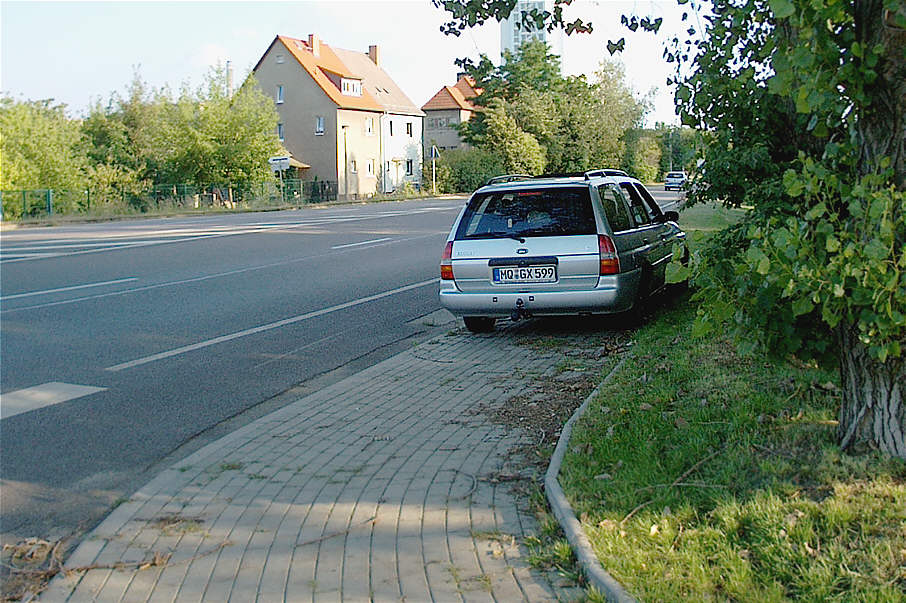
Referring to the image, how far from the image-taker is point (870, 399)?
174 inches

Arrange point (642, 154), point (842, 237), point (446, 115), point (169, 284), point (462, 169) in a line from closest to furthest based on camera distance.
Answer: point (842, 237) → point (169, 284) → point (462, 169) → point (446, 115) → point (642, 154)

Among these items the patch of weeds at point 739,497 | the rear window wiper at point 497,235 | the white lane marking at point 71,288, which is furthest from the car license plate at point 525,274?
the white lane marking at point 71,288

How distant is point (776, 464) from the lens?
4555 mm

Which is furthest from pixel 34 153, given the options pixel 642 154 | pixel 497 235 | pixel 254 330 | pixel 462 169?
pixel 642 154

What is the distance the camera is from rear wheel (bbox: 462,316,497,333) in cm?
1036

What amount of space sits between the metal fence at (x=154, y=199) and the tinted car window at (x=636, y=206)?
1588 inches

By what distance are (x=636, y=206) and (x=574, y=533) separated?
23.8ft

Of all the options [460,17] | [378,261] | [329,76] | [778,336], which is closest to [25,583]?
[778,336]

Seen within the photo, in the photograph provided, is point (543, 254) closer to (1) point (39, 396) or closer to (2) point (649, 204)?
(2) point (649, 204)

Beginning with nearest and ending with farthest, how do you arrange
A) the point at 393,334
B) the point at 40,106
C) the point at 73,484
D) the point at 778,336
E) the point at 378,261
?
the point at 778,336, the point at 73,484, the point at 393,334, the point at 378,261, the point at 40,106

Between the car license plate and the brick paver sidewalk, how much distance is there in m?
2.61

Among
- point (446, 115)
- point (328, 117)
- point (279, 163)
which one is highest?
point (446, 115)

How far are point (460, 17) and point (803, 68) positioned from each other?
4.25 metres

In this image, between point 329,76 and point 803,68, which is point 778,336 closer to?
point 803,68
